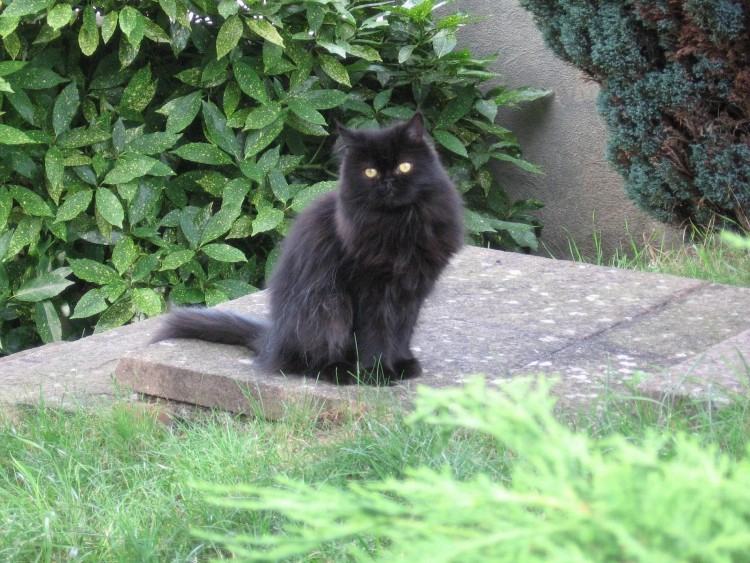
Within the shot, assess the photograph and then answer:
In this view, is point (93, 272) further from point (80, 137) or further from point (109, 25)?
point (109, 25)

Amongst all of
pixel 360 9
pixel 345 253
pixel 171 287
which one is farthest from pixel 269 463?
pixel 360 9

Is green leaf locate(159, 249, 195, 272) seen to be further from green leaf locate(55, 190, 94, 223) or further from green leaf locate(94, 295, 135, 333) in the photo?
green leaf locate(55, 190, 94, 223)

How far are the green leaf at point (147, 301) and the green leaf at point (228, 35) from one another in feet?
4.53

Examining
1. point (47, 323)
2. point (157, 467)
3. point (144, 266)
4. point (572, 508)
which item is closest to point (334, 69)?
point (144, 266)

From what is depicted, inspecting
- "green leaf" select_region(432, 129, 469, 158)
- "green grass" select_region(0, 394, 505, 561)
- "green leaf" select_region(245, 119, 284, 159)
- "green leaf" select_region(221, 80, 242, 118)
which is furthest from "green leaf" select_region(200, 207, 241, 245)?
"green grass" select_region(0, 394, 505, 561)

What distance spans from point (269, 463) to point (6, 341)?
11.0 ft

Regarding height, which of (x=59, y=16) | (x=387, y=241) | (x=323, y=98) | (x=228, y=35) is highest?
(x=59, y=16)

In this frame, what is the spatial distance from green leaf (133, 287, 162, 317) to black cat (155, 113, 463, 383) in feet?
6.49

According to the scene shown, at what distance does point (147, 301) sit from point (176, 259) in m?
0.31

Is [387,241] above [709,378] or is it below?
above

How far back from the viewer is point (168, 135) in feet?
16.8

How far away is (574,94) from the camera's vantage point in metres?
5.96

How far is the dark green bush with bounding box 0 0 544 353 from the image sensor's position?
496 centimetres

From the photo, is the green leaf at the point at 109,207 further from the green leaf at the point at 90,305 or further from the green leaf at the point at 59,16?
the green leaf at the point at 59,16
